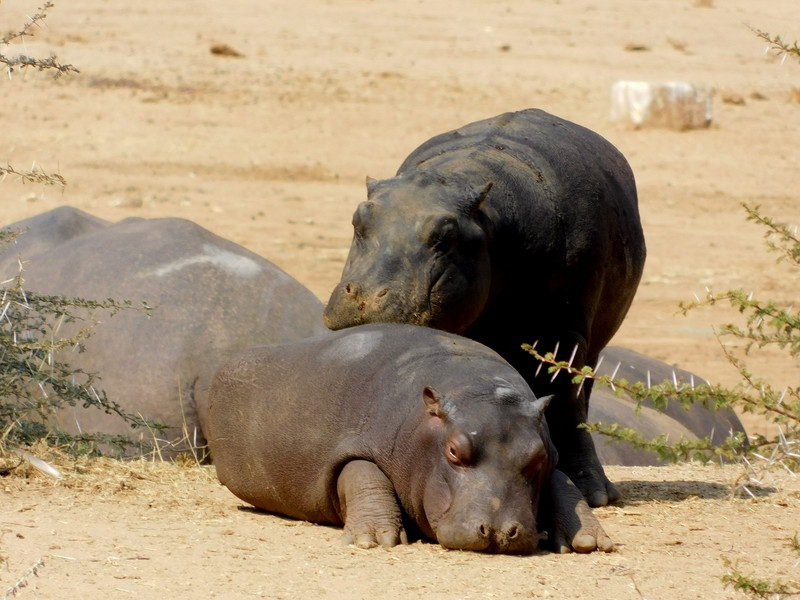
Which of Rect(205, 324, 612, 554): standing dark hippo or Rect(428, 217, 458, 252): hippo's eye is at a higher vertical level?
Rect(428, 217, 458, 252): hippo's eye

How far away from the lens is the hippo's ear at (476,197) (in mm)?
6094

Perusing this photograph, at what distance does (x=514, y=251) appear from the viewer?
6309 mm

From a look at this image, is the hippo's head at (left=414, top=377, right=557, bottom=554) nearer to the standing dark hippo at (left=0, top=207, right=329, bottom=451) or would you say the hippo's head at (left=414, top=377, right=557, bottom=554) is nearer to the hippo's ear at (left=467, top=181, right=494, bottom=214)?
the hippo's ear at (left=467, top=181, right=494, bottom=214)

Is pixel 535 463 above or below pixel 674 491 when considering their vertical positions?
above

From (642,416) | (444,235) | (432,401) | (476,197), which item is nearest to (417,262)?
(444,235)

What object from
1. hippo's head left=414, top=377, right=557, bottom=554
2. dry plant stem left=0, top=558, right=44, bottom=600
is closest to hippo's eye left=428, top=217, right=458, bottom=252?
hippo's head left=414, top=377, right=557, bottom=554

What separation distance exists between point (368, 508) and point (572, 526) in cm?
75

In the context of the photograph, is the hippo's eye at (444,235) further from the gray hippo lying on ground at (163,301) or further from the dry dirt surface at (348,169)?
the gray hippo lying on ground at (163,301)

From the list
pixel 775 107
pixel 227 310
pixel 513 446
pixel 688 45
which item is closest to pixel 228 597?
pixel 513 446

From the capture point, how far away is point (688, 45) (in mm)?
26188

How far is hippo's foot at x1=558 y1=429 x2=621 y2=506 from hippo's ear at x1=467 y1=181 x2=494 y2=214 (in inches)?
46.8

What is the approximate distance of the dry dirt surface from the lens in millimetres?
4699

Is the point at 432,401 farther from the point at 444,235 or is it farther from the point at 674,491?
the point at 674,491

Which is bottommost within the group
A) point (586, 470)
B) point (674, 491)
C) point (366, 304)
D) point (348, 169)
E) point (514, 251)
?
point (348, 169)
